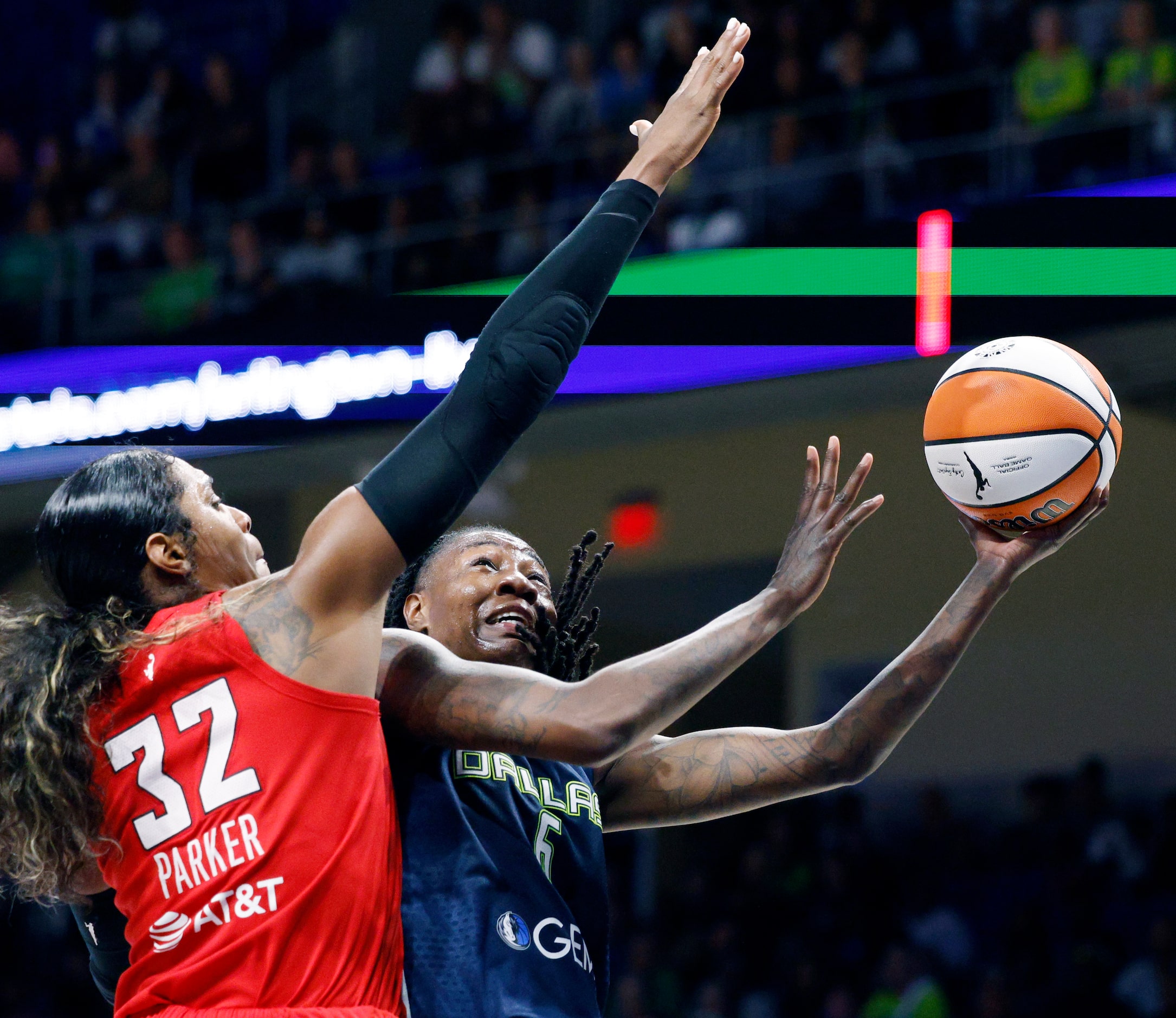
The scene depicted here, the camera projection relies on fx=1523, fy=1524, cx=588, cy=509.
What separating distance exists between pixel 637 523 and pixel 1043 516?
6.72 m

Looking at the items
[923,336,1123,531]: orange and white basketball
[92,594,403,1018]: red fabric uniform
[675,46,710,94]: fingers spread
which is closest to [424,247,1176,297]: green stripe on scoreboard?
[923,336,1123,531]: orange and white basketball

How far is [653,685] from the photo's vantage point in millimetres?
2121

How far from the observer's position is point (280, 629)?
198cm

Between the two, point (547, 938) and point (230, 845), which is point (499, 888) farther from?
point (230, 845)

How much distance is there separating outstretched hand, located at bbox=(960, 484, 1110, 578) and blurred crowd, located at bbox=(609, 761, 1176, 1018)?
4.99 m

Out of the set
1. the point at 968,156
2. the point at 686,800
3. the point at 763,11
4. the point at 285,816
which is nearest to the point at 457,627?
the point at 686,800

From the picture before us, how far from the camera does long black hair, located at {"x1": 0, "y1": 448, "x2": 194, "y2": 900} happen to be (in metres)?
2.05

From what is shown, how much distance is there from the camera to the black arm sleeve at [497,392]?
193 cm

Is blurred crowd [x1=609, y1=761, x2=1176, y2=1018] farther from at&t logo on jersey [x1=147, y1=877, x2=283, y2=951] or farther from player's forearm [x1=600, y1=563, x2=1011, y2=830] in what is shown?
at&t logo on jersey [x1=147, y1=877, x2=283, y2=951]

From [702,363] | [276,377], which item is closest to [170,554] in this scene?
[702,363]

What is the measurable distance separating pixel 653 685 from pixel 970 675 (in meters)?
6.90

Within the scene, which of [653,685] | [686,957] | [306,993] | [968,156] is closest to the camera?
[306,993]

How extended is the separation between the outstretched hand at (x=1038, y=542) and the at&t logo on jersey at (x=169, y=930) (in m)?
1.44

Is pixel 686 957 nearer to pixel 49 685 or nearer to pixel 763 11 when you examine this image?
pixel 763 11
